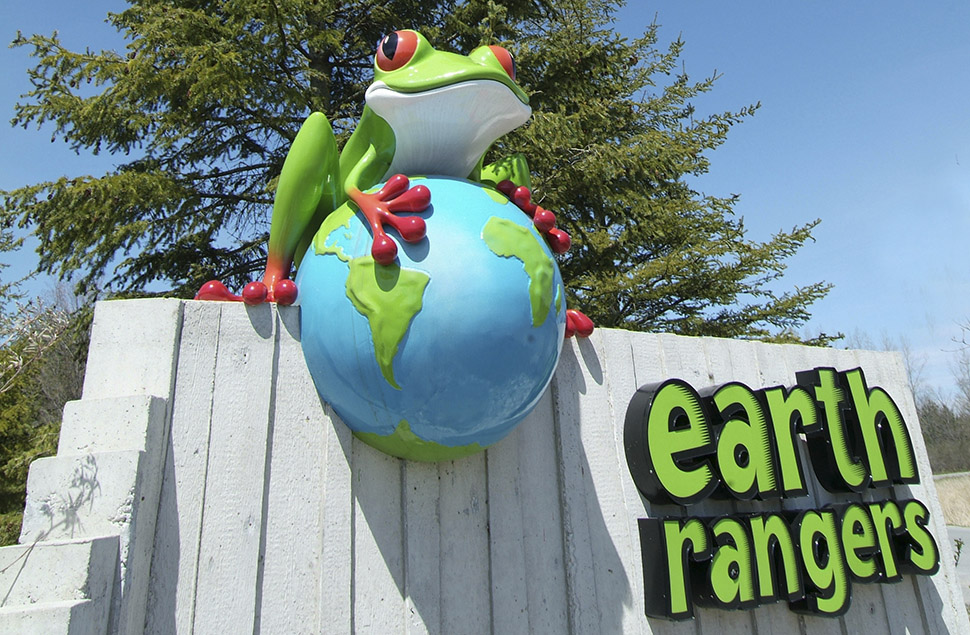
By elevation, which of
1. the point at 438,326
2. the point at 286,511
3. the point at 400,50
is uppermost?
the point at 400,50

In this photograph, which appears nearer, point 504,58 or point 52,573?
point 52,573

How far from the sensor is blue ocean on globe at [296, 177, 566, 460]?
1.54m

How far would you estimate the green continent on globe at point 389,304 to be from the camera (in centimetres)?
154

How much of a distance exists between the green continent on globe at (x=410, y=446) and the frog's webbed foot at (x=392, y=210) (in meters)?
0.44

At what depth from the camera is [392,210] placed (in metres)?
1.66

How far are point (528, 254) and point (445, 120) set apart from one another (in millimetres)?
502

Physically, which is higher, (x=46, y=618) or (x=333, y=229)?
(x=333, y=229)

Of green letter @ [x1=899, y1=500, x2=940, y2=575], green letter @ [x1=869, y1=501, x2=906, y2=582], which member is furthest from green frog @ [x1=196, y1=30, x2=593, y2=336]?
green letter @ [x1=899, y1=500, x2=940, y2=575]

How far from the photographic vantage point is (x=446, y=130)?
1.89 metres

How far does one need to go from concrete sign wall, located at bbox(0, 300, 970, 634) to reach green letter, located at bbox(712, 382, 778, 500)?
23 cm

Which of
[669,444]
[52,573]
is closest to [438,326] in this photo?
[52,573]

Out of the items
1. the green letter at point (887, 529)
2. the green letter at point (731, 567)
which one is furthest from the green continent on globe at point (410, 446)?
the green letter at point (887, 529)

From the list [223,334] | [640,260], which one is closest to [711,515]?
[223,334]

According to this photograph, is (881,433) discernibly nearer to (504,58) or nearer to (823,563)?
(823,563)
